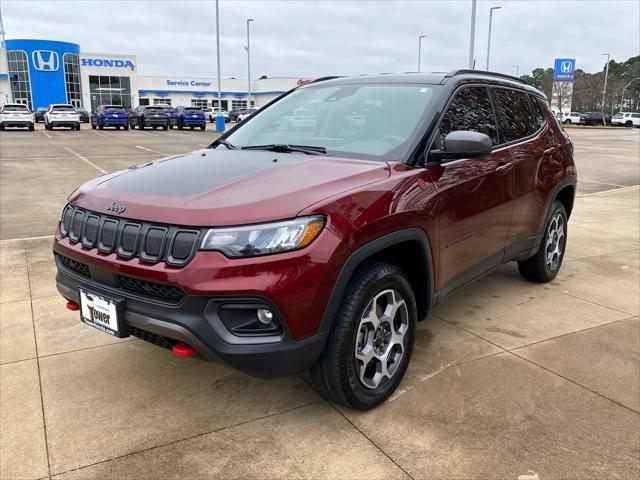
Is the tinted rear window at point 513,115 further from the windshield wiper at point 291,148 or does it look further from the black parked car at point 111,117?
the black parked car at point 111,117

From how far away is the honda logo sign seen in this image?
67.8 meters

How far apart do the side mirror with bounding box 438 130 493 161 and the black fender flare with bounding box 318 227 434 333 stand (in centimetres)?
50

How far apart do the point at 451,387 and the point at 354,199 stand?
4.50 ft

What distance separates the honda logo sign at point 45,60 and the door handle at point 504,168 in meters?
76.0

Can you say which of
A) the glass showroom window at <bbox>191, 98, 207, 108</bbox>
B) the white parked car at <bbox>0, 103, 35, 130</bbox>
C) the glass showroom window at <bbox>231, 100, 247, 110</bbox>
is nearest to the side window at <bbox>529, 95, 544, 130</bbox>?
the white parked car at <bbox>0, 103, 35, 130</bbox>

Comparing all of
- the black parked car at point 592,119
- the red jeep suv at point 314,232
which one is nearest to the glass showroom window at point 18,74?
the black parked car at point 592,119

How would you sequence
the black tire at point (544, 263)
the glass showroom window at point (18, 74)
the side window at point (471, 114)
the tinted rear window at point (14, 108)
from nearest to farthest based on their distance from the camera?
the side window at point (471, 114) → the black tire at point (544, 263) → the tinted rear window at point (14, 108) → the glass showroom window at point (18, 74)

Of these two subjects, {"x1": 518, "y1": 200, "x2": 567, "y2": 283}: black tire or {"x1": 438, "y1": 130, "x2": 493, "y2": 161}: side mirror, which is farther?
{"x1": 518, "y1": 200, "x2": 567, "y2": 283}: black tire

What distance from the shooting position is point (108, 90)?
74.4 meters

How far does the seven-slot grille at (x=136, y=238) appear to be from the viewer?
2441 mm

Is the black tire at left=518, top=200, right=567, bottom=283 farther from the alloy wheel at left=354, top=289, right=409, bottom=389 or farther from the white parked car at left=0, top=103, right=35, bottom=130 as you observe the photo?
the white parked car at left=0, top=103, right=35, bottom=130

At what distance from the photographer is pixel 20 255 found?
5918 mm

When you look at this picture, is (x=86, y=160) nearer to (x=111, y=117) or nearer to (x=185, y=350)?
(x=185, y=350)

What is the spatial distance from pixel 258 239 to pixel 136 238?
23.6 inches
